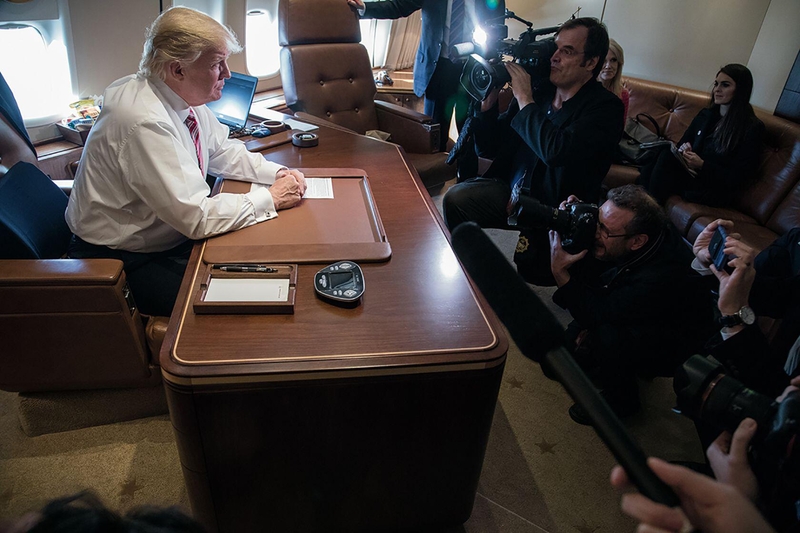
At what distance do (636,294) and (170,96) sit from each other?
5.73ft

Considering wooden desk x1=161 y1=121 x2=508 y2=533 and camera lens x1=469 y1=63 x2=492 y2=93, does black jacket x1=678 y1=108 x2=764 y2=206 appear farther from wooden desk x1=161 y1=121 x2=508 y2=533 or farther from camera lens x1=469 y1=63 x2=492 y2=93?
wooden desk x1=161 y1=121 x2=508 y2=533

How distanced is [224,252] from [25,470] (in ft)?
3.42

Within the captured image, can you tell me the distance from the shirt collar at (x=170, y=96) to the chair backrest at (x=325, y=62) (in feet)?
5.56

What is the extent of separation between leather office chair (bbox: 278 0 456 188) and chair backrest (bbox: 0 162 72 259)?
1615 mm

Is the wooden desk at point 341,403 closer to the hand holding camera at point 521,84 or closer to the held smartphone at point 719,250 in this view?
the held smartphone at point 719,250

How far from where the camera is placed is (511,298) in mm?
595

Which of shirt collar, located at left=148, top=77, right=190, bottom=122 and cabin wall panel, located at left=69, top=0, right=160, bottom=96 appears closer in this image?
shirt collar, located at left=148, top=77, right=190, bottom=122

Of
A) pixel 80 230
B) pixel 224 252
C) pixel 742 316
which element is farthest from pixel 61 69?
pixel 742 316

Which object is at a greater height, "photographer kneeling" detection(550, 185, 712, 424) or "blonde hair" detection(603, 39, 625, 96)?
"blonde hair" detection(603, 39, 625, 96)

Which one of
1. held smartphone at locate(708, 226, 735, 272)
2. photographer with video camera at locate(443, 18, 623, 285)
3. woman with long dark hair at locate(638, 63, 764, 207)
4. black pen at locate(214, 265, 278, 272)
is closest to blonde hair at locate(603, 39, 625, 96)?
woman with long dark hair at locate(638, 63, 764, 207)

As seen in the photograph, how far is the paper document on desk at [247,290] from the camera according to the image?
1.33 metres

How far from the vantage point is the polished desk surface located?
3.84ft

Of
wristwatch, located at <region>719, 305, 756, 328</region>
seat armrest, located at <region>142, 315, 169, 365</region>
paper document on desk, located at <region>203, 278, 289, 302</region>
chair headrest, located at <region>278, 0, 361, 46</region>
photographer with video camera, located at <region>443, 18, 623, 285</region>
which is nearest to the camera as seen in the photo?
paper document on desk, located at <region>203, 278, 289, 302</region>

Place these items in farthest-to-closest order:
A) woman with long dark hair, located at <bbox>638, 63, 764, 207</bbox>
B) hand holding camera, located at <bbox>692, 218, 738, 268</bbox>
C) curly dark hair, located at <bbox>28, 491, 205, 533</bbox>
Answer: woman with long dark hair, located at <bbox>638, 63, 764, 207</bbox> → hand holding camera, located at <bbox>692, 218, 738, 268</bbox> → curly dark hair, located at <bbox>28, 491, 205, 533</bbox>
